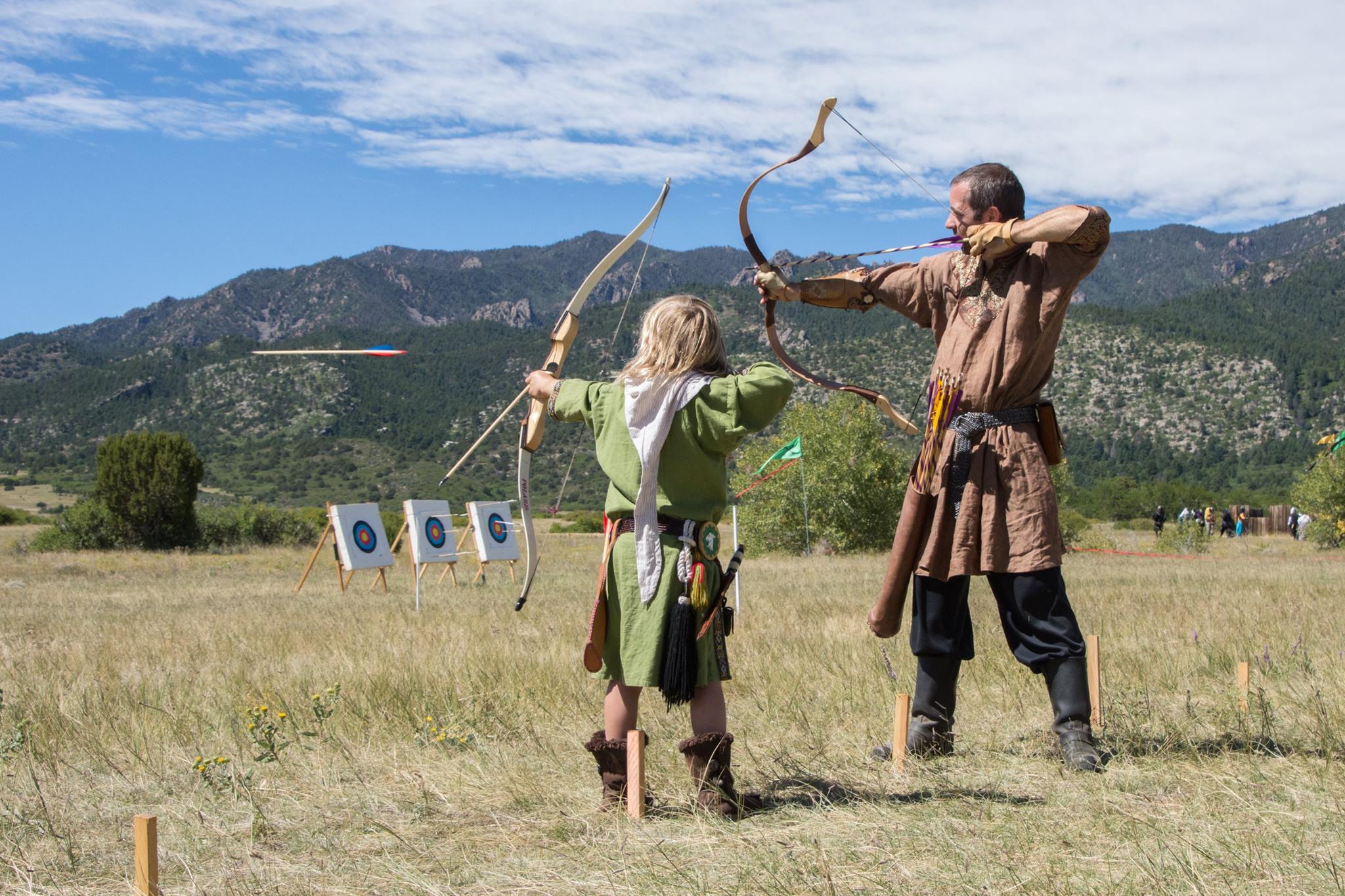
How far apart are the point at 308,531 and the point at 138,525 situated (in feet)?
17.2

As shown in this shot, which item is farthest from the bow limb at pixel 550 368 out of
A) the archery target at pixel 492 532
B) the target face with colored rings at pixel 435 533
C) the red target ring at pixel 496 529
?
the red target ring at pixel 496 529

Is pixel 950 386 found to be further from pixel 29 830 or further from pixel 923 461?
pixel 29 830

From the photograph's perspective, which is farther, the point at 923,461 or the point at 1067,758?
the point at 923,461

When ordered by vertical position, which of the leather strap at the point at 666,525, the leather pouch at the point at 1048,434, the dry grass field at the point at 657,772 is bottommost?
the dry grass field at the point at 657,772

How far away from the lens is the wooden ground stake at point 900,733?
3.60 m

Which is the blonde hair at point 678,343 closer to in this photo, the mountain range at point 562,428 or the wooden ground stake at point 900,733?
the wooden ground stake at point 900,733

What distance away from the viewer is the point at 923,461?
3996mm

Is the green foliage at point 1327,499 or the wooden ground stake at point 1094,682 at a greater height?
the wooden ground stake at point 1094,682

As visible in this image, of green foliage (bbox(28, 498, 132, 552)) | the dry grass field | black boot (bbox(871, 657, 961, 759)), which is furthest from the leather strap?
green foliage (bbox(28, 498, 132, 552))

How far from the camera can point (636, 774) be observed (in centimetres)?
316

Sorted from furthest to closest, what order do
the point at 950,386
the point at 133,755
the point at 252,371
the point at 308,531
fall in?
the point at 252,371
the point at 308,531
the point at 133,755
the point at 950,386

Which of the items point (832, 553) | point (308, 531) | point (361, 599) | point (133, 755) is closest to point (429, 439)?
point (308, 531)

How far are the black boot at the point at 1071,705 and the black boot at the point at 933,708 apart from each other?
1.22 ft

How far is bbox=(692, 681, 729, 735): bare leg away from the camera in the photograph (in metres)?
3.29
